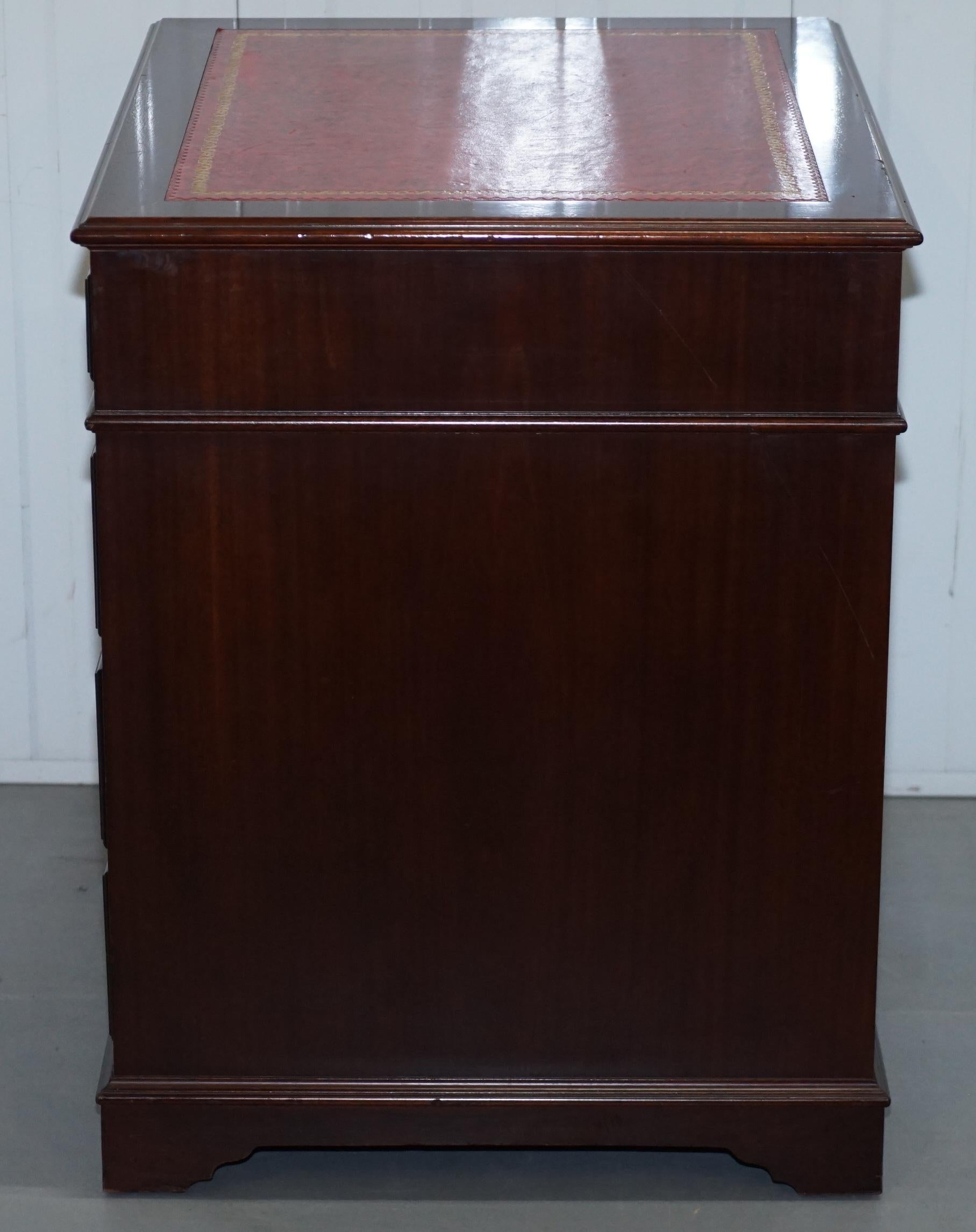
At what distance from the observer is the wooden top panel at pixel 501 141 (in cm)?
221

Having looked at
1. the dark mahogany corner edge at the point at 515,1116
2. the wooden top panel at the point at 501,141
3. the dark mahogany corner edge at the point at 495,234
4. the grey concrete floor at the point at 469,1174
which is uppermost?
the wooden top panel at the point at 501,141

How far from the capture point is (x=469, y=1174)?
2633mm

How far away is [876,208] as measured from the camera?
2256 millimetres

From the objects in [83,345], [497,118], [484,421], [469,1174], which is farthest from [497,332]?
[83,345]

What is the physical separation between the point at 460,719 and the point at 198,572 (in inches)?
15.5

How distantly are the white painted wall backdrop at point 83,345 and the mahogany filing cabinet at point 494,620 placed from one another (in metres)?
1.02

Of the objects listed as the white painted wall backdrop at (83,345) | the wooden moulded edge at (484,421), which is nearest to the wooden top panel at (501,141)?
the wooden moulded edge at (484,421)

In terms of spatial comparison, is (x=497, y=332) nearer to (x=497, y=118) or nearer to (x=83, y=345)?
(x=497, y=118)

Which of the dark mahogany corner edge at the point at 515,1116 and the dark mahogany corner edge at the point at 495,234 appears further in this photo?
the dark mahogany corner edge at the point at 515,1116

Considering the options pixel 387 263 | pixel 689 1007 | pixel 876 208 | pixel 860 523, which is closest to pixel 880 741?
pixel 860 523

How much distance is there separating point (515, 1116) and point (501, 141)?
4.48 feet

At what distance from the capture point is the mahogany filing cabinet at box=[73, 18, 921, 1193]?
2244mm

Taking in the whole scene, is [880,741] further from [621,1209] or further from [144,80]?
[144,80]

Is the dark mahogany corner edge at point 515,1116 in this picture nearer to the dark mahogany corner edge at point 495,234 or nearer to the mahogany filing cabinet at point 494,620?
the mahogany filing cabinet at point 494,620
